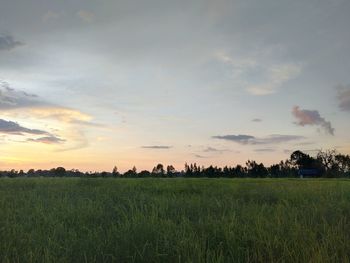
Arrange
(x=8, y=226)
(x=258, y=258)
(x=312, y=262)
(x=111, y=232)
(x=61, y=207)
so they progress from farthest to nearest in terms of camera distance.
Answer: (x=61, y=207)
(x=8, y=226)
(x=111, y=232)
(x=258, y=258)
(x=312, y=262)

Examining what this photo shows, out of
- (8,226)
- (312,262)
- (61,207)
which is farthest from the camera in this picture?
(61,207)

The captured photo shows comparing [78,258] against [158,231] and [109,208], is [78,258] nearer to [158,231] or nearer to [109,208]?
[158,231]

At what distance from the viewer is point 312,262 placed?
4941 mm

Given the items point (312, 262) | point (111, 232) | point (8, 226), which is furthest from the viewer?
point (8, 226)

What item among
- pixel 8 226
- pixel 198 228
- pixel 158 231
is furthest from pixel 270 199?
pixel 8 226

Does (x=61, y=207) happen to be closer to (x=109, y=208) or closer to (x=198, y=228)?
(x=109, y=208)

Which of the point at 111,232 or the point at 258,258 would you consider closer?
the point at 258,258

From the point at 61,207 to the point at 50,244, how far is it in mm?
4294

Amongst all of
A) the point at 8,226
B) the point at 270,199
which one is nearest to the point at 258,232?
the point at 8,226

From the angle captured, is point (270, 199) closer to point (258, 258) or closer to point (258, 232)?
point (258, 232)

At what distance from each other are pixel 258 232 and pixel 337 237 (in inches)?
46.3

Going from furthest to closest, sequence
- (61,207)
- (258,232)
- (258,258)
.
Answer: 1. (61,207)
2. (258,232)
3. (258,258)

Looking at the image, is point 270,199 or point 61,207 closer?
point 61,207

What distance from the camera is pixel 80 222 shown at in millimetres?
8602
